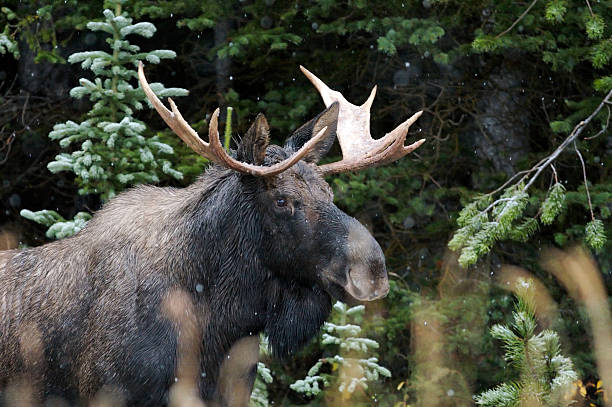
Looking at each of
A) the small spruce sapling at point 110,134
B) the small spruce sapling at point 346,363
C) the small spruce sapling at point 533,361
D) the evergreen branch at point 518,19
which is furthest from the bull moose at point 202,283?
the evergreen branch at point 518,19

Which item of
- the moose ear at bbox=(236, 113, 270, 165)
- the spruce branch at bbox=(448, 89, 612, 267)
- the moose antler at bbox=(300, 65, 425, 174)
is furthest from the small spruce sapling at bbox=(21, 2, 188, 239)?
the spruce branch at bbox=(448, 89, 612, 267)

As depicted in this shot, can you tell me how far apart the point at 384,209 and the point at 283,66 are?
1.68 meters

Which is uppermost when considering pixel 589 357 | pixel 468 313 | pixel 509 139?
pixel 509 139

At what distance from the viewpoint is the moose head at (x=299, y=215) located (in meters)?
3.83

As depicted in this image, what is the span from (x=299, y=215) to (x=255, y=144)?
0.41 metres

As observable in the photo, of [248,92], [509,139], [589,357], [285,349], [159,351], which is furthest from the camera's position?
[248,92]

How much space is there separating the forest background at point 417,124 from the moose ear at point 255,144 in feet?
6.86

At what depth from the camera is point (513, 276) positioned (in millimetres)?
7617

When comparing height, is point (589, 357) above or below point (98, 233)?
below

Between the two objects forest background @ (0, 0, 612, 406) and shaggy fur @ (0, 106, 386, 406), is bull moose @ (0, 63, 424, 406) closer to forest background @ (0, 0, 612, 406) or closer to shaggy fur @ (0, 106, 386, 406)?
shaggy fur @ (0, 106, 386, 406)

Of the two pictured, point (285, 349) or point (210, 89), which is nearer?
point (285, 349)

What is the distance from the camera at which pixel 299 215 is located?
13.3ft

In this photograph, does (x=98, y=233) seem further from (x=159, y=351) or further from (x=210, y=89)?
(x=210, y=89)

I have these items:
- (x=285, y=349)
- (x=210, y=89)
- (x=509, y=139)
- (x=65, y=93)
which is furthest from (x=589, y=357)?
(x=65, y=93)
